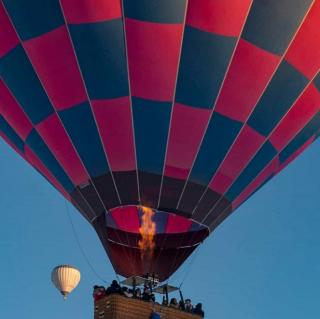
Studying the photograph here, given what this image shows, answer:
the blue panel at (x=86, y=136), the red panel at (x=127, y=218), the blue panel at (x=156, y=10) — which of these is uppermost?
the blue panel at (x=156, y=10)

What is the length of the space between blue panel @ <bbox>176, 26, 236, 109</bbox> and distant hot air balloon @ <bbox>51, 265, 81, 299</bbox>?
16.7ft

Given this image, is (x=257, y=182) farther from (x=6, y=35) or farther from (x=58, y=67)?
(x=6, y=35)

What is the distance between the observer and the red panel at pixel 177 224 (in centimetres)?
1131

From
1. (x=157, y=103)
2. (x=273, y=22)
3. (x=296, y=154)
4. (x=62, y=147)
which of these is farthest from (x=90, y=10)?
(x=296, y=154)

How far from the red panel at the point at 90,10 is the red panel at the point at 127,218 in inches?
113

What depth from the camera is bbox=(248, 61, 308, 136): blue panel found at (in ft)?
35.3

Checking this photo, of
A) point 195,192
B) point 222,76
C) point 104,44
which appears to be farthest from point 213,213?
point 104,44

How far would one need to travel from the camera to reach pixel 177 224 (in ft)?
37.3

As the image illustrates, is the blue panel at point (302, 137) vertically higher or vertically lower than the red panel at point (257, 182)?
higher

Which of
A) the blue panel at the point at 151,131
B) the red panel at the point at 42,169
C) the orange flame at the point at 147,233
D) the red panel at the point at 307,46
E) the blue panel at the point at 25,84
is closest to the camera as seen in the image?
the red panel at the point at 307,46

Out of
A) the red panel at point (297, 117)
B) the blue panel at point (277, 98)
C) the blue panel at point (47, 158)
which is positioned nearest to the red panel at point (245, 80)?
the blue panel at point (277, 98)

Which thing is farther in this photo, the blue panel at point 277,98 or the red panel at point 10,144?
the red panel at point 10,144

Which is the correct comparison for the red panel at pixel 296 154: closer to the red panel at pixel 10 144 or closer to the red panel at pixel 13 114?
the red panel at pixel 13 114

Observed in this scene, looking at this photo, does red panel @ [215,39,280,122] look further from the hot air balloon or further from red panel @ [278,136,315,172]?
red panel @ [278,136,315,172]
